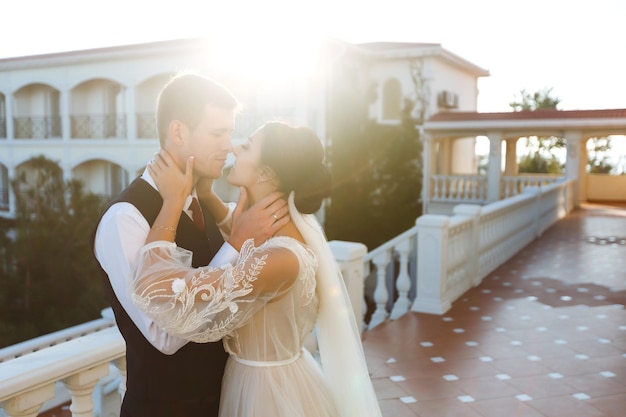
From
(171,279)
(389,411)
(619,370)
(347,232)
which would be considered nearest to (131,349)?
(171,279)

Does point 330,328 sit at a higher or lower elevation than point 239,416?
higher

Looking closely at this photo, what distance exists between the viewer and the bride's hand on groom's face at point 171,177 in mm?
1993

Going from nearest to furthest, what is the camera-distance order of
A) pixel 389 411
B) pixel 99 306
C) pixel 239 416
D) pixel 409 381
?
1. pixel 239 416
2. pixel 389 411
3. pixel 409 381
4. pixel 99 306

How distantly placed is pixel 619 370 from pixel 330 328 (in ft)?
13.4

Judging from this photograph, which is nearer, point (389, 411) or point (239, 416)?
point (239, 416)

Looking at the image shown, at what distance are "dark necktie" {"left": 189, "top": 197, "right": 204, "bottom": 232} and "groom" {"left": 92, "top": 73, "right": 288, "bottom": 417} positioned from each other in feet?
0.17

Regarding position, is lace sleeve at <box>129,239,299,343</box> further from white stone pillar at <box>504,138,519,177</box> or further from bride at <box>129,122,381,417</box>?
white stone pillar at <box>504,138,519,177</box>

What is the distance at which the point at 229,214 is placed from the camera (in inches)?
106

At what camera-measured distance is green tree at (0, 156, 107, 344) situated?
11.0 metres

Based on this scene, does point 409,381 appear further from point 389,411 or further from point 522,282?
point 522,282

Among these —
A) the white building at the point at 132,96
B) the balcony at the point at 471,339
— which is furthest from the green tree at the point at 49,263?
the white building at the point at 132,96

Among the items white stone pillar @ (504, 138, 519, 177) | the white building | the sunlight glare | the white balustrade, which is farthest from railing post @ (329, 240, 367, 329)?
white stone pillar @ (504, 138, 519, 177)

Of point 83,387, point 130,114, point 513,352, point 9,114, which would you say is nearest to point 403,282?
point 513,352

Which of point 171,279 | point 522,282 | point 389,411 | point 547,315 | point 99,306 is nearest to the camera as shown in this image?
point 171,279
